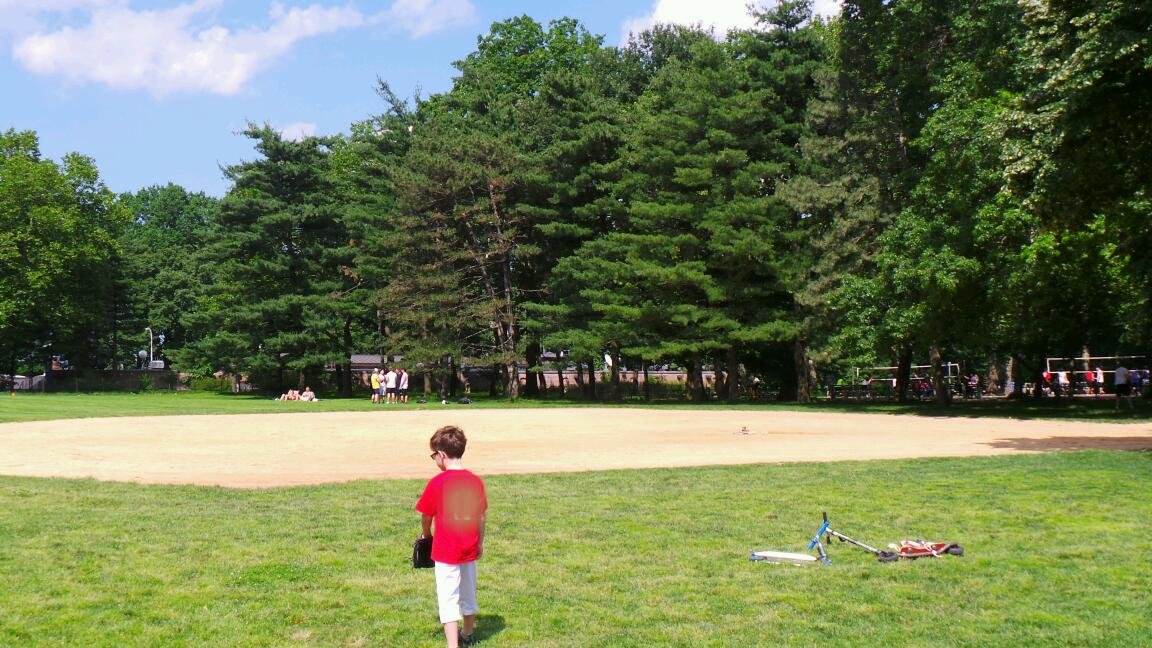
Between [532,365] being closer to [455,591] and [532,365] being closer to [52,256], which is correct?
[52,256]

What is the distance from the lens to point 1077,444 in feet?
65.4

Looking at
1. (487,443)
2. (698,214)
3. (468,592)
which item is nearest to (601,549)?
(468,592)

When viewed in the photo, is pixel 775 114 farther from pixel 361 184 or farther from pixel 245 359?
pixel 245 359

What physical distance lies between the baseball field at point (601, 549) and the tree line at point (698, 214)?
7562 millimetres

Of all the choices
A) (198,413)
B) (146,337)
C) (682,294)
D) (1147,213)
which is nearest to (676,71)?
(682,294)

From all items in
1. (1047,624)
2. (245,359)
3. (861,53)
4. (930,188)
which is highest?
(861,53)

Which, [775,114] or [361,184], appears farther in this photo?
[361,184]

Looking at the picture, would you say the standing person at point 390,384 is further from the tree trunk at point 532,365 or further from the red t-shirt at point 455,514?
the red t-shirt at point 455,514

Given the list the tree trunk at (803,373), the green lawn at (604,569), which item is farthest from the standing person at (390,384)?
the green lawn at (604,569)

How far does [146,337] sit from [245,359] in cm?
3355

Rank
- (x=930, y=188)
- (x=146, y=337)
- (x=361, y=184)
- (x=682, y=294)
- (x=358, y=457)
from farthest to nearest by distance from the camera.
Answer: (x=146, y=337), (x=361, y=184), (x=682, y=294), (x=930, y=188), (x=358, y=457)

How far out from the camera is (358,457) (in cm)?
1958

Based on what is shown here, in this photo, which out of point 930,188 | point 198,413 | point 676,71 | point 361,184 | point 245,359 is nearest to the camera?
point 930,188

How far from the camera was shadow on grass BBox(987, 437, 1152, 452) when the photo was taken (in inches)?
744
